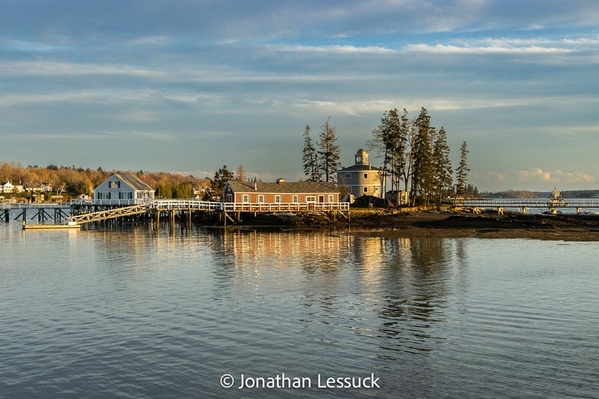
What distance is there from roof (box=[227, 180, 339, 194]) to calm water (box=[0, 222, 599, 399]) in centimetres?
3716

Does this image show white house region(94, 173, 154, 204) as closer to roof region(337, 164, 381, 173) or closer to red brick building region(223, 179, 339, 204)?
red brick building region(223, 179, 339, 204)

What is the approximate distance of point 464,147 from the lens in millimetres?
109188

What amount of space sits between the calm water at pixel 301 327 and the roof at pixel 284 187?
A: 37.2 m

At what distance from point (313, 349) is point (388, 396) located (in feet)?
12.6

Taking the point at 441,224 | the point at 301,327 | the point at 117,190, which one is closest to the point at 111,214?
the point at 117,190

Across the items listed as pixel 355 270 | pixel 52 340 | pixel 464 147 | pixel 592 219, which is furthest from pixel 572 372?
pixel 464 147

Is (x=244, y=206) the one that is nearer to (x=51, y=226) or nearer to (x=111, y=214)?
(x=111, y=214)

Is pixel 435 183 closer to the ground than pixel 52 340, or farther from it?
farther from it

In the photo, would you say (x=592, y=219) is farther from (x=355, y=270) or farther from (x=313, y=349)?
(x=313, y=349)

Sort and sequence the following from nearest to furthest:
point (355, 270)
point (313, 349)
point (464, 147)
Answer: point (313, 349) < point (355, 270) < point (464, 147)

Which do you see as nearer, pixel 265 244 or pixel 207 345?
pixel 207 345

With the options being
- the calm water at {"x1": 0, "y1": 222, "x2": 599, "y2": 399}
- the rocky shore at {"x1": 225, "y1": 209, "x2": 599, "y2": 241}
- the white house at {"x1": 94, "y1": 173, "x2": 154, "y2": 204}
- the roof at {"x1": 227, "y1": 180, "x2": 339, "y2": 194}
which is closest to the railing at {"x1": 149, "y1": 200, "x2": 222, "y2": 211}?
the roof at {"x1": 227, "y1": 180, "x2": 339, "y2": 194}

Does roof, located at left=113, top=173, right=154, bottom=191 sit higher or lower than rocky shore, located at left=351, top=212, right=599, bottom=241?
higher

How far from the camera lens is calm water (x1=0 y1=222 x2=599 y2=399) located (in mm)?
14102
